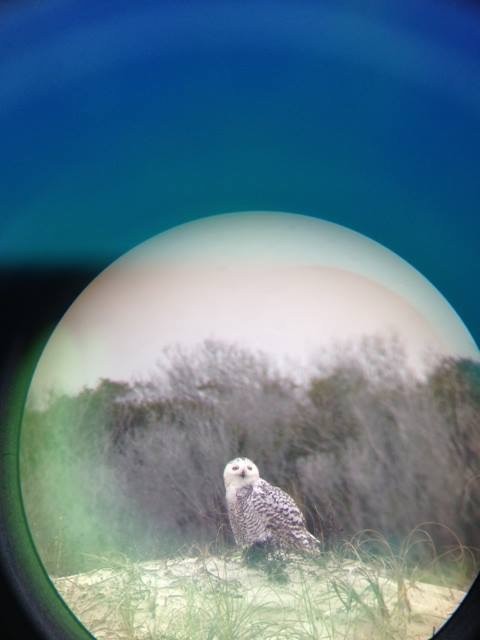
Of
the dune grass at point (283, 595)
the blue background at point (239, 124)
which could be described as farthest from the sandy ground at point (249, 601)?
the blue background at point (239, 124)

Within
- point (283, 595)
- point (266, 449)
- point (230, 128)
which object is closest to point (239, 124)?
point (230, 128)

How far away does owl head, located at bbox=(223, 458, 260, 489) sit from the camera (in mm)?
2119

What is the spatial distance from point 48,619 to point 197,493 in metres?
0.52

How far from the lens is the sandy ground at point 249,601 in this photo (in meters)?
2.07

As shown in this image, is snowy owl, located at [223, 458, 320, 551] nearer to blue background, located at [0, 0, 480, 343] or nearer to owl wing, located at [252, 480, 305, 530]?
owl wing, located at [252, 480, 305, 530]

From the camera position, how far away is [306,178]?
79.8 inches

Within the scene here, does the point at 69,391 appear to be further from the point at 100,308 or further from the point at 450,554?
the point at 450,554

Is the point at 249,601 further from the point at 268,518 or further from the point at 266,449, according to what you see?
the point at 266,449

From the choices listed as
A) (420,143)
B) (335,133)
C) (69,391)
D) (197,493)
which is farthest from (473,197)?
(69,391)

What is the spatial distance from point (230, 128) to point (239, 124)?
26 millimetres

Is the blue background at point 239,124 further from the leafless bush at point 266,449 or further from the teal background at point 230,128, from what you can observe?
the leafless bush at point 266,449

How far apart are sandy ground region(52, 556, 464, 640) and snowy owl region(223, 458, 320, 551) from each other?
0.07 metres

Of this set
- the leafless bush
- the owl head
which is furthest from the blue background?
the owl head

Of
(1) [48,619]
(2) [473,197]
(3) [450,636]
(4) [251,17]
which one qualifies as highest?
(4) [251,17]
